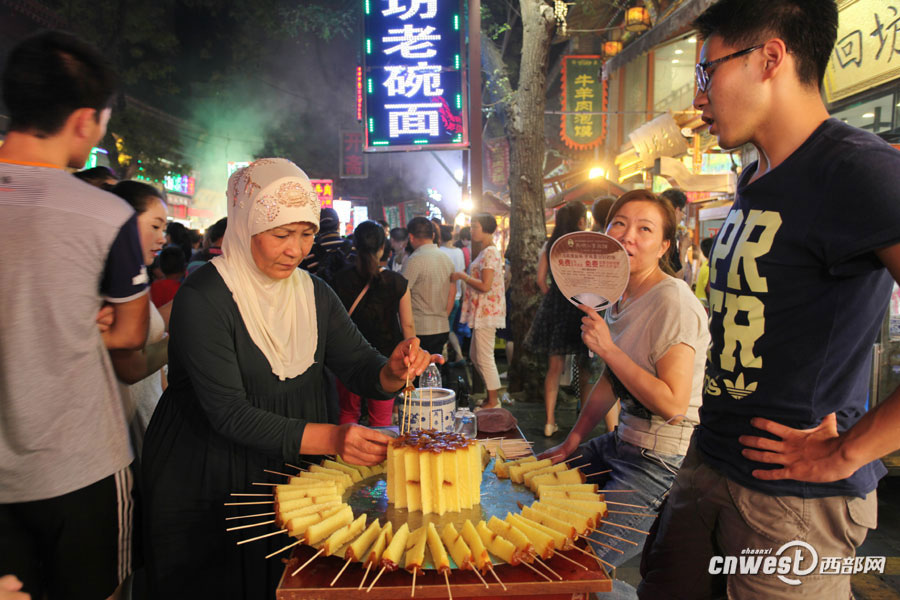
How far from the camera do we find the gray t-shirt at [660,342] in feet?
7.67

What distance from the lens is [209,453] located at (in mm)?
2156

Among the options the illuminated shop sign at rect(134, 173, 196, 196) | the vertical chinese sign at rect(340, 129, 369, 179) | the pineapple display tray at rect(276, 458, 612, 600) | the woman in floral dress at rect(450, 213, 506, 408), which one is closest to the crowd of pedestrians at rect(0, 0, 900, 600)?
the pineapple display tray at rect(276, 458, 612, 600)

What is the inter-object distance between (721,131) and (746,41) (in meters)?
0.25

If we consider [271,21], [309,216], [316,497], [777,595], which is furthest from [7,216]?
[271,21]

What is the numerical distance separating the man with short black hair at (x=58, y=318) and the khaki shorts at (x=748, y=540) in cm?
200

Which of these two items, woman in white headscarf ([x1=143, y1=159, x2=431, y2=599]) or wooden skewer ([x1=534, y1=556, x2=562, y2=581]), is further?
woman in white headscarf ([x1=143, y1=159, x2=431, y2=599])

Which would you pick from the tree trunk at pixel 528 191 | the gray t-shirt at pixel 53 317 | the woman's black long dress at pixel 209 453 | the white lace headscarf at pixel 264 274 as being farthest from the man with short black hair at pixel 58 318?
the tree trunk at pixel 528 191

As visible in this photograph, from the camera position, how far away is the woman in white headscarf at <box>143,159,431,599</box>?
2.01 meters

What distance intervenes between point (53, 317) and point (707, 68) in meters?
2.17

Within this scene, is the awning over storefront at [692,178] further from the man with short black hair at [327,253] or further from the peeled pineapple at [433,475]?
the peeled pineapple at [433,475]

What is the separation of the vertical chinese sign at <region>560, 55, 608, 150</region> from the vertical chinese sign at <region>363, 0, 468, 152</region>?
987 cm

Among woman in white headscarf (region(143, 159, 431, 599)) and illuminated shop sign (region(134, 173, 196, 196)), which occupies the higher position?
illuminated shop sign (region(134, 173, 196, 196))

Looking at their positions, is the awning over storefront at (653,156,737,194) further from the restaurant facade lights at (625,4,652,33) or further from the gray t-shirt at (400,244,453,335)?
the gray t-shirt at (400,244,453,335)

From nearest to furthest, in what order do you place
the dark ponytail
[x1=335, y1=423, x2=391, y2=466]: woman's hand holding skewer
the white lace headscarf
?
[x1=335, y1=423, x2=391, y2=466]: woman's hand holding skewer
the white lace headscarf
the dark ponytail
